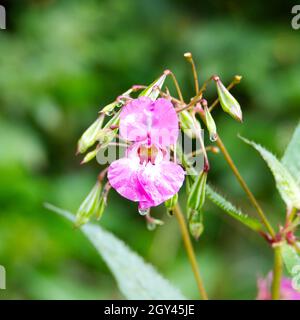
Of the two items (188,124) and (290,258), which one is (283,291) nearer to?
(290,258)

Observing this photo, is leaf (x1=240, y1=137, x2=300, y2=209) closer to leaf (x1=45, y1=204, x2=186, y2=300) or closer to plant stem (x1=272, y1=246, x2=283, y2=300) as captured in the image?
plant stem (x1=272, y1=246, x2=283, y2=300)

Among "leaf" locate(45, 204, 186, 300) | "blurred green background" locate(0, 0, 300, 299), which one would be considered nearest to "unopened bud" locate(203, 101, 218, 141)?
"leaf" locate(45, 204, 186, 300)

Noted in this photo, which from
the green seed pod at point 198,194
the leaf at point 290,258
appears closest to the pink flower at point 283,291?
the leaf at point 290,258

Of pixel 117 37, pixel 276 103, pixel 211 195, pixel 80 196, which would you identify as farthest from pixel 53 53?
pixel 211 195

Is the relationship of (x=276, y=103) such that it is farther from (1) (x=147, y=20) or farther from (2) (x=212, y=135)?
(2) (x=212, y=135)

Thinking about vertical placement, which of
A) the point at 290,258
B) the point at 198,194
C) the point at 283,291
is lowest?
the point at 283,291

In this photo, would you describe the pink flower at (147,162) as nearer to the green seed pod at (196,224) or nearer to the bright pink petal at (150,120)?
Answer: the bright pink petal at (150,120)

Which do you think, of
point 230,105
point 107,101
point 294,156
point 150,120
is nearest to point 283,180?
point 294,156
